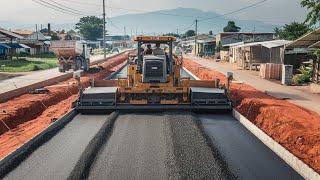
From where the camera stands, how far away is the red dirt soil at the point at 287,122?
11.6m

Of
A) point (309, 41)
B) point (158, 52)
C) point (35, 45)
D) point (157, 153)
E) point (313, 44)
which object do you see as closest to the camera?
point (157, 153)

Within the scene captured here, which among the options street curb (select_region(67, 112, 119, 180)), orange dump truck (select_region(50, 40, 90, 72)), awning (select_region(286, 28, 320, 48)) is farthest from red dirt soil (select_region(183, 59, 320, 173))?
orange dump truck (select_region(50, 40, 90, 72))

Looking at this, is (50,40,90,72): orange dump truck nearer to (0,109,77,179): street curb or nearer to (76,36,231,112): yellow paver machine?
(76,36,231,112): yellow paver machine

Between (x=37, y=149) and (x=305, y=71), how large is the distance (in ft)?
67.1

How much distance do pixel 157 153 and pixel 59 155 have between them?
254 cm

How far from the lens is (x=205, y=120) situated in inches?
613

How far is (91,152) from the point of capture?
10828 mm

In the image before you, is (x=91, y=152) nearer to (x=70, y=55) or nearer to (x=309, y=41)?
(x=309, y=41)

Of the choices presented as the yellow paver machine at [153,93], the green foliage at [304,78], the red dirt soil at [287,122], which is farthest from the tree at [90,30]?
the yellow paver machine at [153,93]

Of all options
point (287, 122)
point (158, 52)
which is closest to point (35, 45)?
point (158, 52)

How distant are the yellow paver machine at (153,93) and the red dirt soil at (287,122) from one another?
5.33 ft

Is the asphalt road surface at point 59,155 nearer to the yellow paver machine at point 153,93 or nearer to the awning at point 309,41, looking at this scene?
the yellow paver machine at point 153,93

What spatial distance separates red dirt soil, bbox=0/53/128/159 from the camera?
13.8m

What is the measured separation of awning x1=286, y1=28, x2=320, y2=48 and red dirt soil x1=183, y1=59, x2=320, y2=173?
13.0ft
